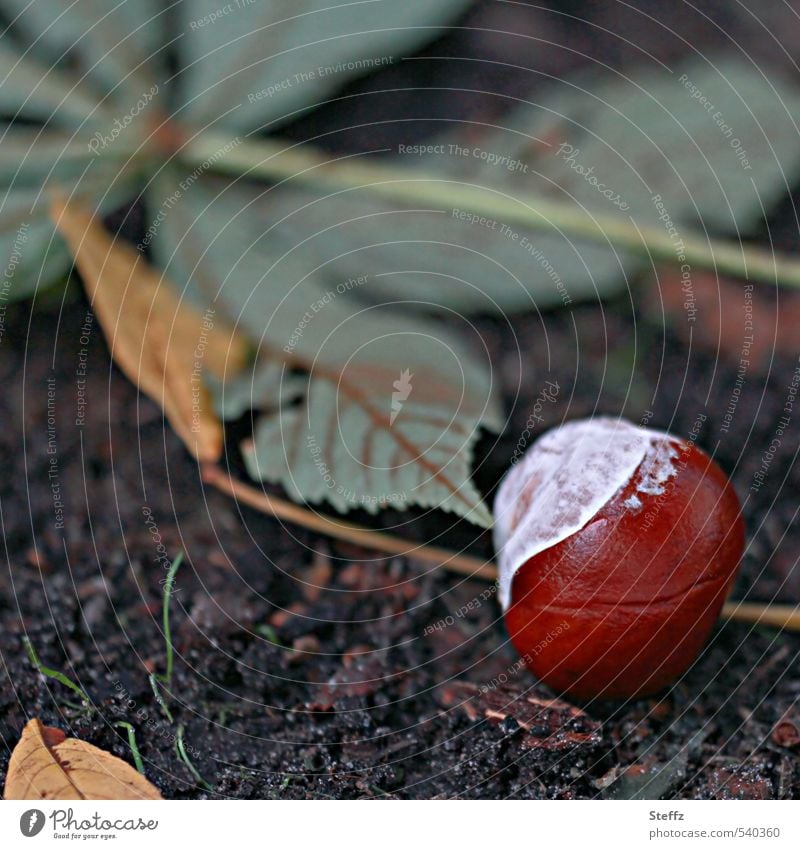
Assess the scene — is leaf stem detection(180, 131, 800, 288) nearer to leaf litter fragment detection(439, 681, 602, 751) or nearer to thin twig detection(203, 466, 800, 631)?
thin twig detection(203, 466, 800, 631)

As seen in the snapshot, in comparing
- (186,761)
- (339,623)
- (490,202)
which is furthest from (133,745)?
(490,202)

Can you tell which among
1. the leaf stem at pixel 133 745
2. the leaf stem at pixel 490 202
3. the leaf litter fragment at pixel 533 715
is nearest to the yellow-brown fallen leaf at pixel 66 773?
the leaf stem at pixel 133 745

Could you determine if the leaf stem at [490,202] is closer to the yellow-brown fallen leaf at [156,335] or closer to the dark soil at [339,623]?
the dark soil at [339,623]

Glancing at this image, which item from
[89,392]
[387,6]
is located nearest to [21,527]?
[89,392]

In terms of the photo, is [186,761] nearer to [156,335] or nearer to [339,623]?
[339,623]

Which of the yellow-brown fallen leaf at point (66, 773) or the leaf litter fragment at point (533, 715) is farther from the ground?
the leaf litter fragment at point (533, 715)

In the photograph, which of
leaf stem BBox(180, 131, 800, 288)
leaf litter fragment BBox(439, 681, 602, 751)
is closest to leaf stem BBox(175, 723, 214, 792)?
leaf litter fragment BBox(439, 681, 602, 751)

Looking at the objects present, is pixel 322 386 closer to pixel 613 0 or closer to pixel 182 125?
pixel 182 125
